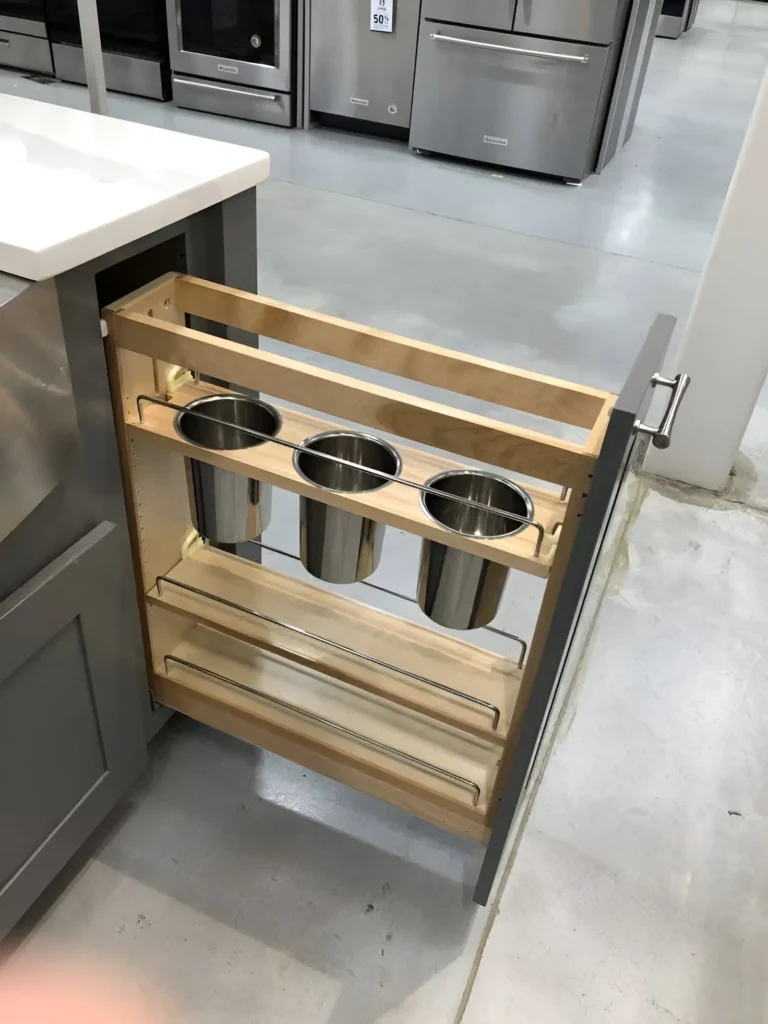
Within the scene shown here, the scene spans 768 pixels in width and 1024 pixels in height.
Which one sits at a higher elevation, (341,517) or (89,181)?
(89,181)

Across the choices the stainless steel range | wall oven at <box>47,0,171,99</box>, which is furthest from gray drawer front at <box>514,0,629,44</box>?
wall oven at <box>47,0,171,99</box>

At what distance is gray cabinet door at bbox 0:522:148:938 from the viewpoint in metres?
0.97

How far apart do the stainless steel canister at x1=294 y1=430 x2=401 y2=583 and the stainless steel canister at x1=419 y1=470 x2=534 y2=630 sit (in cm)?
8

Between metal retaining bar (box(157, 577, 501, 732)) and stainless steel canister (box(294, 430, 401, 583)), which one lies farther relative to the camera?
metal retaining bar (box(157, 577, 501, 732))

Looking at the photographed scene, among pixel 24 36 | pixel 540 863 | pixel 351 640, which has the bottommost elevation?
pixel 540 863

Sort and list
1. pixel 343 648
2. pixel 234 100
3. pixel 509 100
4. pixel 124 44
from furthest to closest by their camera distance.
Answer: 1. pixel 124 44
2. pixel 234 100
3. pixel 509 100
4. pixel 343 648

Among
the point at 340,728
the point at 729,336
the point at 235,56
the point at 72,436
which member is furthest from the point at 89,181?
the point at 235,56

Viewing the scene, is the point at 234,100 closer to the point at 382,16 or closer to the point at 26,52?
the point at 382,16

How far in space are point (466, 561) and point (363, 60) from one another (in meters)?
4.06

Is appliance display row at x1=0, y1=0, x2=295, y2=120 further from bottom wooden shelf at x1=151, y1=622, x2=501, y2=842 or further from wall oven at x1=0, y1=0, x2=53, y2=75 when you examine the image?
bottom wooden shelf at x1=151, y1=622, x2=501, y2=842

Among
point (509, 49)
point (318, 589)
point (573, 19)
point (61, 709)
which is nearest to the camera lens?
point (61, 709)

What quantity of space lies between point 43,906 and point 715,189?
4.40 meters

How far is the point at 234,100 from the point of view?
4.57 m

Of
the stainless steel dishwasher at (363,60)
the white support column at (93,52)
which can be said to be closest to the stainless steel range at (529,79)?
the stainless steel dishwasher at (363,60)
